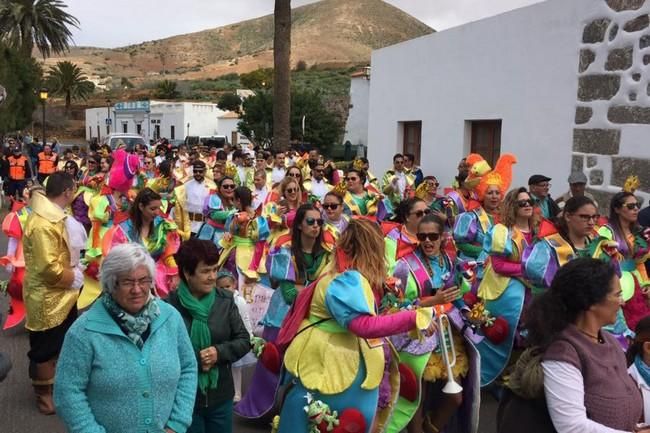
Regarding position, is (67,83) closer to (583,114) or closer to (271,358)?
(583,114)

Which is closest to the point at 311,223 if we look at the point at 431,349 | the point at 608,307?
the point at 431,349

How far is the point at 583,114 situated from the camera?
10031 mm

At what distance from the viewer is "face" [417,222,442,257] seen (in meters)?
4.76

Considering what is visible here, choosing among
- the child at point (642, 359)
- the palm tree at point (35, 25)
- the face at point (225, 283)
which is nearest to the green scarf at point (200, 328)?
the face at point (225, 283)

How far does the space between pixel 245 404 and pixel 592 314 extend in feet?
10.7

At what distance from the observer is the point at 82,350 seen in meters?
2.89

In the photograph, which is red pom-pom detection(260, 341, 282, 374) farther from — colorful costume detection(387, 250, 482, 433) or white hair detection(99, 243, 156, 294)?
white hair detection(99, 243, 156, 294)

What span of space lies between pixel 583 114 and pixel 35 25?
4008 centimetres

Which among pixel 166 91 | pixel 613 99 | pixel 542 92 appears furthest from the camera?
pixel 166 91

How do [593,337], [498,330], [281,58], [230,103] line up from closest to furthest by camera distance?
[593,337]
[498,330]
[281,58]
[230,103]

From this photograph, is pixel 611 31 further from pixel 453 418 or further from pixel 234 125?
pixel 234 125

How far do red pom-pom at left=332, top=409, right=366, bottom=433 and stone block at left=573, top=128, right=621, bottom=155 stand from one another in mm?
7338

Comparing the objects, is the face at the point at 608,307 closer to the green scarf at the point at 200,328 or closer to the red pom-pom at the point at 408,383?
the red pom-pom at the point at 408,383

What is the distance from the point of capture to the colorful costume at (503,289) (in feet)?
18.7
